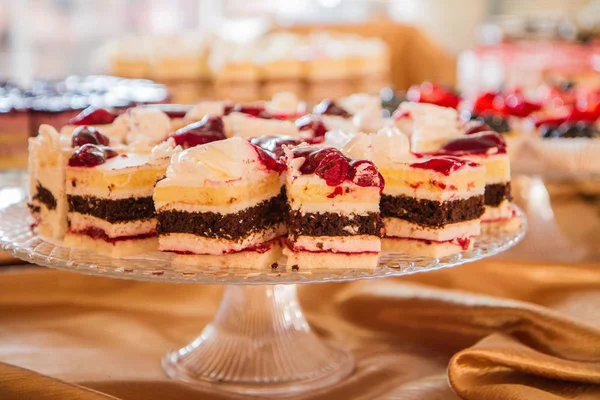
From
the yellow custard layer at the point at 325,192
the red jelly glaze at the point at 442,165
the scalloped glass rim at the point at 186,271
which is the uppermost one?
the red jelly glaze at the point at 442,165

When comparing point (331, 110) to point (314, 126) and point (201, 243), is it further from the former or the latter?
point (201, 243)

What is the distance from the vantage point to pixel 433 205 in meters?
1.90

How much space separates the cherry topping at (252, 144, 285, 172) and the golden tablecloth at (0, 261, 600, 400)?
0.53 m

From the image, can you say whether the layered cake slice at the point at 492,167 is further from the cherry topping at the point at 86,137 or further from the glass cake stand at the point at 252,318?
the cherry topping at the point at 86,137

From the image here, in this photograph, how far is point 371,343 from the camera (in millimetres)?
2174

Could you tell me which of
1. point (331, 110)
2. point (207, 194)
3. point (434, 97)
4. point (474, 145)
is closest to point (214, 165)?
point (207, 194)

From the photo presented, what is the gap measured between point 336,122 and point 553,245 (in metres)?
1.30

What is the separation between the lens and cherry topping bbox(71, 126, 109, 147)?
6.80 ft

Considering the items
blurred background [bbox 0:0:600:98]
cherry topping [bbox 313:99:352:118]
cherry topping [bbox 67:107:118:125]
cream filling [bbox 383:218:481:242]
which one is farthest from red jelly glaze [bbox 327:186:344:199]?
blurred background [bbox 0:0:600:98]

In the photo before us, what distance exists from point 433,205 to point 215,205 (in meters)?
0.52

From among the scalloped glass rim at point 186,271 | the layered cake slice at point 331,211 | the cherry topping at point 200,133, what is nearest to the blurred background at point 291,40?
the cherry topping at point 200,133

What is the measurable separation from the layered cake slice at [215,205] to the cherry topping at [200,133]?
0.24 m

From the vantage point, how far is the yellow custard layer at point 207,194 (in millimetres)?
1729

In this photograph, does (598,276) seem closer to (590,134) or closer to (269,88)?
(590,134)
